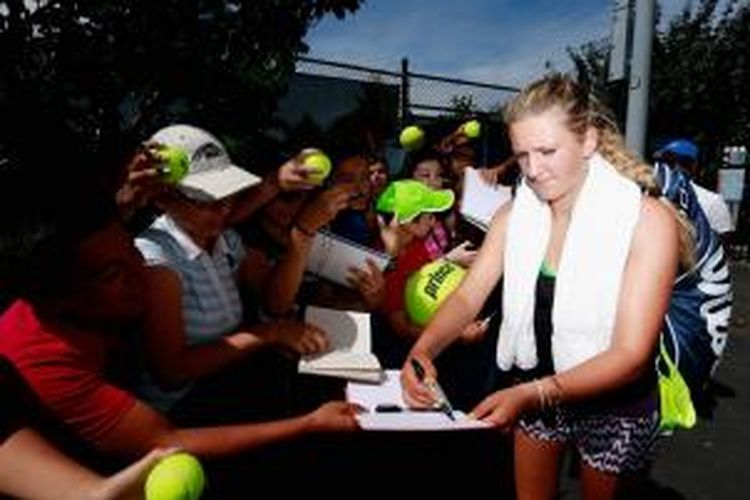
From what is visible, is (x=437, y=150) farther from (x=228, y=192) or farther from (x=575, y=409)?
(x=575, y=409)

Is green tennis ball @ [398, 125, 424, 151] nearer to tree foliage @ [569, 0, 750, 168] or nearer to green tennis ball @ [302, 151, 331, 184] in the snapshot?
green tennis ball @ [302, 151, 331, 184]

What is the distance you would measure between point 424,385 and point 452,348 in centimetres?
148

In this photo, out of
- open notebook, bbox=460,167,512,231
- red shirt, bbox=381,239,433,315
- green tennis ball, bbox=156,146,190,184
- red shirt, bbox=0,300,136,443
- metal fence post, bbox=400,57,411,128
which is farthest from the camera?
metal fence post, bbox=400,57,411,128

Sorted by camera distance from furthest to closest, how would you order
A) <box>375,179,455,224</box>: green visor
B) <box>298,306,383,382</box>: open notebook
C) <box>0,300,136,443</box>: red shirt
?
<box>375,179,455,224</box>: green visor → <box>298,306,383,382</box>: open notebook → <box>0,300,136,443</box>: red shirt

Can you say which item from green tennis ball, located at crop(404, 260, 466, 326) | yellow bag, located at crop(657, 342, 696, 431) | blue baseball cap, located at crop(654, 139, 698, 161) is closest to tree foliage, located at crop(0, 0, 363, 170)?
green tennis ball, located at crop(404, 260, 466, 326)

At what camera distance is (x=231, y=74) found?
11.4 ft

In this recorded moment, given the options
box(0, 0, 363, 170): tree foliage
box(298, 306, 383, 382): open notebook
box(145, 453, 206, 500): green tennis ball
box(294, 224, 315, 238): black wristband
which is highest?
box(0, 0, 363, 170): tree foliage

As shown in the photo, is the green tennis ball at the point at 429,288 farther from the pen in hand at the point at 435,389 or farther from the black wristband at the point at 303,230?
the pen in hand at the point at 435,389

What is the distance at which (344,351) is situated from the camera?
2.87 m

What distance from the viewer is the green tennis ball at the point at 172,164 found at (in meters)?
2.78

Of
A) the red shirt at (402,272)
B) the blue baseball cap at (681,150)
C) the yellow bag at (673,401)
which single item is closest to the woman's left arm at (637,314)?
the yellow bag at (673,401)

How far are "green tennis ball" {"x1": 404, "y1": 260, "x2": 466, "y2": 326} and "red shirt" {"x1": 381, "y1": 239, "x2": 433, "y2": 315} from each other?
4cm

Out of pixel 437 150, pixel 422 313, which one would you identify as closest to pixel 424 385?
pixel 422 313

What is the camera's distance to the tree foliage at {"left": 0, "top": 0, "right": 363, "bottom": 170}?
10.2ft
